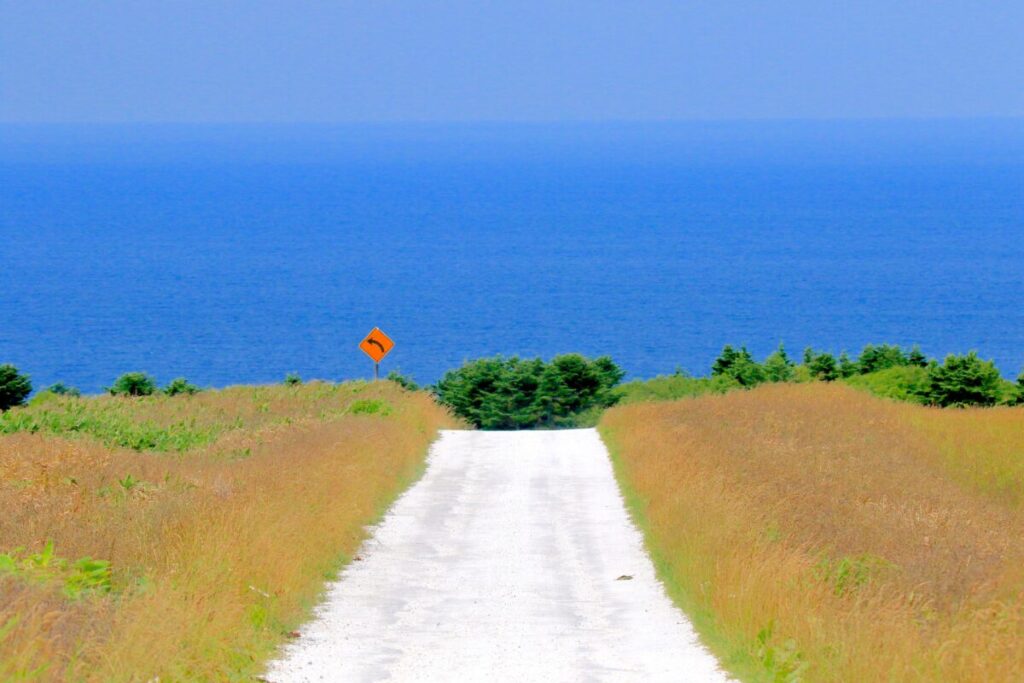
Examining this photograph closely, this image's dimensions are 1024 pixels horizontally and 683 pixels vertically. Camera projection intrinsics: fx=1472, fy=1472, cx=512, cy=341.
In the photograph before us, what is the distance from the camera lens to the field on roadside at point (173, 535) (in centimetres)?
908

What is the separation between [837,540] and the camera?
13453mm

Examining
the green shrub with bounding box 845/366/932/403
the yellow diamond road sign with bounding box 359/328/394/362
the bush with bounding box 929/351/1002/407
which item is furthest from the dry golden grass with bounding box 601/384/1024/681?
the green shrub with bounding box 845/366/932/403

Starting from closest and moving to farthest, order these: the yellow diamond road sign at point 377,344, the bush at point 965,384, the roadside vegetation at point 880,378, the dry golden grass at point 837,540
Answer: the dry golden grass at point 837,540
the yellow diamond road sign at point 377,344
the bush at point 965,384
the roadside vegetation at point 880,378

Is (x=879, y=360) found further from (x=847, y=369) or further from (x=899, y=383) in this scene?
(x=899, y=383)

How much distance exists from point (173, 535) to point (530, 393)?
3292 cm

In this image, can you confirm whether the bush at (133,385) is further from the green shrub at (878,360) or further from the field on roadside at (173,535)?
the green shrub at (878,360)

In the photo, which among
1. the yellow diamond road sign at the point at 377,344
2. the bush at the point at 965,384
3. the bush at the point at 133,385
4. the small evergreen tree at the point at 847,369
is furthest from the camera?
Result: the small evergreen tree at the point at 847,369

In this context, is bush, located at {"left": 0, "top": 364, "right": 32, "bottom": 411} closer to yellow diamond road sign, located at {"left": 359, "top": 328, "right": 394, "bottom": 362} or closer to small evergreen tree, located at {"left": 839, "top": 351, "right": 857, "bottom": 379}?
yellow diamond road sign, located at {"left": 359, "top": 328, "right": 394, "bottom": 362}

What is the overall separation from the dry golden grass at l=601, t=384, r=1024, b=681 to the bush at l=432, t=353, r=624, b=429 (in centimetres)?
1829

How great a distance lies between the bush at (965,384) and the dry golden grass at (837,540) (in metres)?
11.8

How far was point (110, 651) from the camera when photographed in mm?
8867

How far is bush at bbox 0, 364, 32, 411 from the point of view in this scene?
42344 millimetres

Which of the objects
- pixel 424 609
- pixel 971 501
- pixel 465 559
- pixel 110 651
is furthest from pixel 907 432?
pixel 110 651

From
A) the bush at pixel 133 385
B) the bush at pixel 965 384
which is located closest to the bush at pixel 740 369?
the bush at pixel 965 384
